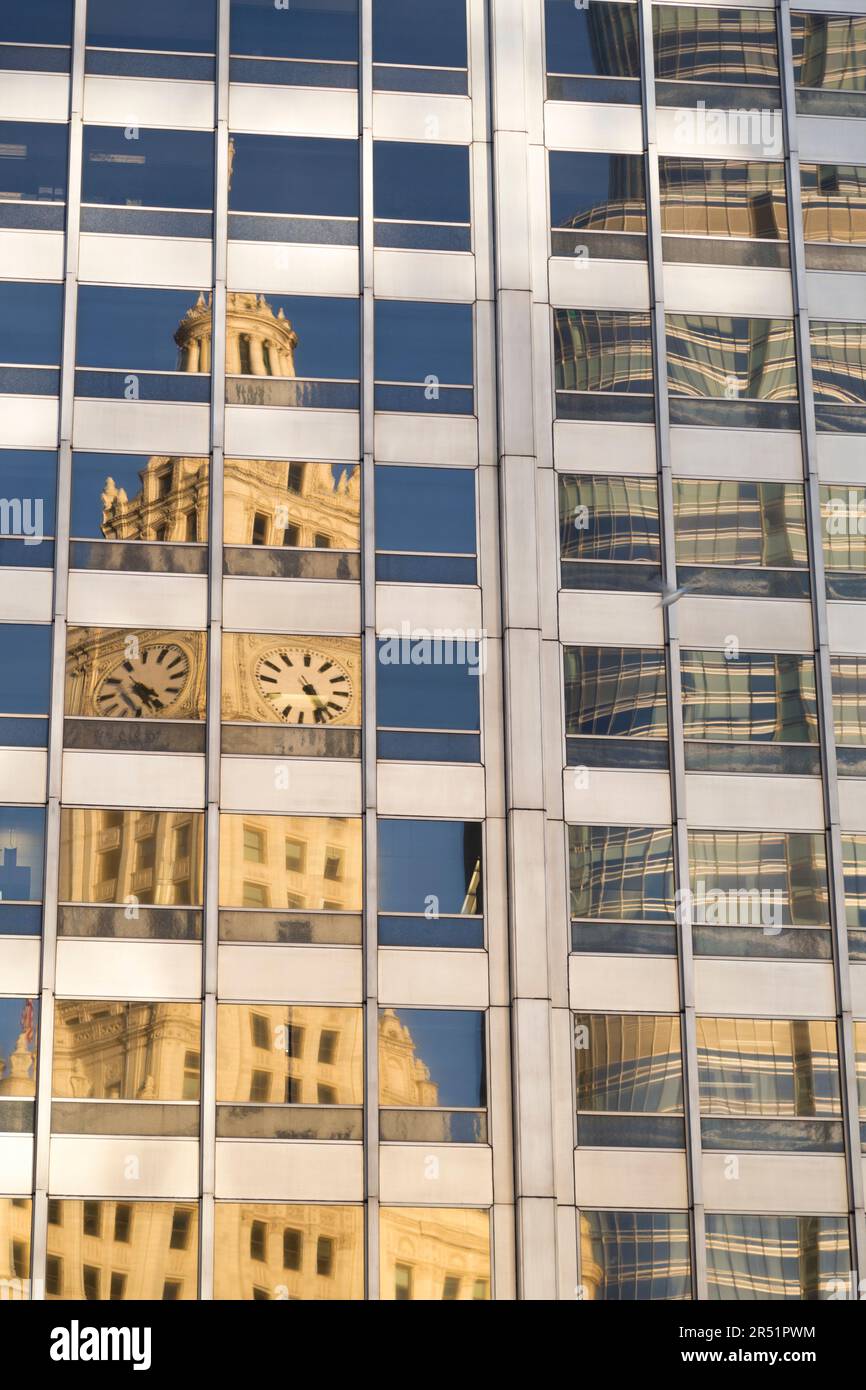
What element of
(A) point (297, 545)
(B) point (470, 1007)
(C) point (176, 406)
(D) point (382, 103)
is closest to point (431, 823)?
(B) point (470, 1007)

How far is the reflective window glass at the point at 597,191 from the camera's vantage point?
3512cm

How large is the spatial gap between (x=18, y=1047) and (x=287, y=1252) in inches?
211

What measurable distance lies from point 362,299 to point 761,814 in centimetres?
1161

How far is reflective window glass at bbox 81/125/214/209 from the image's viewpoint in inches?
1351

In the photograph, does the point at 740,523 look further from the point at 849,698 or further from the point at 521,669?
the point at 521,669

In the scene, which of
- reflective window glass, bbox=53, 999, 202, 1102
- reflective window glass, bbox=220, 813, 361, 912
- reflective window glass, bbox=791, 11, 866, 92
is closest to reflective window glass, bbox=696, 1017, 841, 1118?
reflective window glass, bbox=220, 813, 361, 912

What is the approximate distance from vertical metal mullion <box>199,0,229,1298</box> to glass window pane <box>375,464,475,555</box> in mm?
2881

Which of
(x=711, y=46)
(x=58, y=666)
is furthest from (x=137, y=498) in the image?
(x=711, y=46)

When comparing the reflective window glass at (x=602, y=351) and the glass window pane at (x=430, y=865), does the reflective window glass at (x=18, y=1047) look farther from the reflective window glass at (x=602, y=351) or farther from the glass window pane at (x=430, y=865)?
the reflective window glass at (x=602, y=351)

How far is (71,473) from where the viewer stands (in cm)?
3300

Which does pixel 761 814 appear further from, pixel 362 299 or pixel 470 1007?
pixel 362 299

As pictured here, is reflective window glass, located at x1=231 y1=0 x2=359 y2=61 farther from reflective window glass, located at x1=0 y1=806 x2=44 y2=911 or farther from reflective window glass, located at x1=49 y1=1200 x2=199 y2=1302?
reflective window glass, located at x1=49 y1=1200 x2=199 y2=1302
